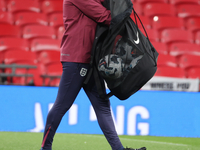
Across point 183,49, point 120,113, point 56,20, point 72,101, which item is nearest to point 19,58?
point 56,20

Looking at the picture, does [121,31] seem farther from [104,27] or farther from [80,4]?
[80,4]

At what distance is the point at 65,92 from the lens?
7.09 feet

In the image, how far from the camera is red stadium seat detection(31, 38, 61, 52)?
19.3 ft

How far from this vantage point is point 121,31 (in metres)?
2.07

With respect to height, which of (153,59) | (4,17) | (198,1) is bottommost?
(153,59)

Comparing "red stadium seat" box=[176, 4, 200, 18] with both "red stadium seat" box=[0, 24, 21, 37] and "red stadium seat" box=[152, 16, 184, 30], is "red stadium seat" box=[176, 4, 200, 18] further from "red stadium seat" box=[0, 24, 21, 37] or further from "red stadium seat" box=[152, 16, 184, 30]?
"red stadium seat" box=[0, 24, 21, 37]

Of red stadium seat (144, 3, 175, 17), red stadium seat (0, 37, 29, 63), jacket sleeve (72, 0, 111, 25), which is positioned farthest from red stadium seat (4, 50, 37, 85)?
jacket sleeve (72, 0, 111, 25)

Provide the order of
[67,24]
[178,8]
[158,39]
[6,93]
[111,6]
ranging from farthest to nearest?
[178,8] → [158,39] → [6,93] → [67,24] → [111,6]

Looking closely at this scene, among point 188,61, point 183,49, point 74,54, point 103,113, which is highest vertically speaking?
point 183,49

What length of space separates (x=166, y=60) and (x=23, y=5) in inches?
128

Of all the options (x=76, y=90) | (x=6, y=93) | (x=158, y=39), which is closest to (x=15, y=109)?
(x=6, y=93)

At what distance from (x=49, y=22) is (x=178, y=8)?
10.4ft

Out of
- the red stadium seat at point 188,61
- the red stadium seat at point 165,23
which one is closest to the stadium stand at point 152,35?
the red stadium seat at point 165,23

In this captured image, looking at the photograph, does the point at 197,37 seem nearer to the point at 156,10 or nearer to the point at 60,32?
the point at 156,10
